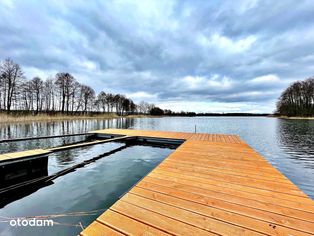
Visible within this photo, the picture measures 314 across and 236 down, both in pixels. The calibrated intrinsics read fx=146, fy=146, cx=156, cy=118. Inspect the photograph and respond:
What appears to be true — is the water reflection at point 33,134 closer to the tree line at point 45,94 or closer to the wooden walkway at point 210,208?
the wooden walkway at point 210,208

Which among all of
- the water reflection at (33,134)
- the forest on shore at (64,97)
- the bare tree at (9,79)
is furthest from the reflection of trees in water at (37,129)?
the bare tree at (9,79)

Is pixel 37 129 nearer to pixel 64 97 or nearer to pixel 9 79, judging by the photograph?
pixel 9 79

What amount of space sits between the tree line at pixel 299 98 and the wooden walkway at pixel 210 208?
144 ft

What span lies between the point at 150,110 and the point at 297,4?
5237 centimetres

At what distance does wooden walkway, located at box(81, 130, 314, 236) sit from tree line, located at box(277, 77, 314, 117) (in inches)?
1726

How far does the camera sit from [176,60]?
14.5 m

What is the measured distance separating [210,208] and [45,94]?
3122 centimetres

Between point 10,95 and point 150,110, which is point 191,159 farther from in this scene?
point 150,110

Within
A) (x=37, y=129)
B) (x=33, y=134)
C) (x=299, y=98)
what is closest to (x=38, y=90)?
(x=37, y=129)

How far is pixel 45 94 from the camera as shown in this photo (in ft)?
82.4

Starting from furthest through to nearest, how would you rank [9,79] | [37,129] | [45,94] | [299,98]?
[299,98] < [45,94] < [9,79] < [37,129]

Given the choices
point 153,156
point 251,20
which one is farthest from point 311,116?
point 153,156

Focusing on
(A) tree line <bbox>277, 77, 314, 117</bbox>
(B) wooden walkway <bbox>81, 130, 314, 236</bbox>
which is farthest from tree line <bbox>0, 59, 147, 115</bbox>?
(A) tree line <bbox>277, 77, 314, 117</bbox>

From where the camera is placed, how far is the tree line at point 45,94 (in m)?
18.5
